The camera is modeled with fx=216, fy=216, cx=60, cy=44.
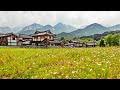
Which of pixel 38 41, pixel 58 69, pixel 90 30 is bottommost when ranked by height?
pixel 58 69

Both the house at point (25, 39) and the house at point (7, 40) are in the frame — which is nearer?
the house at point (7, 40)

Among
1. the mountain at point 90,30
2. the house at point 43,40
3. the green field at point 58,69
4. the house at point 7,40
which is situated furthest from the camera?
the house at point 43,40

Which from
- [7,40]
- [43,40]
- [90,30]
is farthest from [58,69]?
[43,40]

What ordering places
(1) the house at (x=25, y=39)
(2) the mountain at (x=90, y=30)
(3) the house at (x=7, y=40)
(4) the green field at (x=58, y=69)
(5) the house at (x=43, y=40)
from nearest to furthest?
1. (4) the green field at (x=58, y=69)
2. (2) the mountain at (x=90, y=30)
3. (3) the house at (x=7, y=40)
4. (1) the house at (x=25, y=39)
5. (5) the house at (x=43, y=40)

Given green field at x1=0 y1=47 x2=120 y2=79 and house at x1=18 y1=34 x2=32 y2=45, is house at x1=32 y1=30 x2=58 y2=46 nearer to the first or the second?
house at x1=18 y1=34 x2=32 y2=45

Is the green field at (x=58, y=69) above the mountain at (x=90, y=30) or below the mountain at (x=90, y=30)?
below

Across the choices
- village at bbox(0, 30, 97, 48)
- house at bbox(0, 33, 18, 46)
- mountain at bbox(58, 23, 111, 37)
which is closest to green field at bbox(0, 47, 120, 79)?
mountain at bbox(58, 23, 111, 37)

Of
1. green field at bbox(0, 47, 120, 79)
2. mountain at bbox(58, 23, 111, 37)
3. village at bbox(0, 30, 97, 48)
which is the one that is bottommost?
green field at bbox(0, 47, 120, 79)

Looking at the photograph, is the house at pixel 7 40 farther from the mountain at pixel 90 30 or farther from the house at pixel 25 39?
the mountain at pixel 90 30

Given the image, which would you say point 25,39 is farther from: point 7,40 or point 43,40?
point 43,40

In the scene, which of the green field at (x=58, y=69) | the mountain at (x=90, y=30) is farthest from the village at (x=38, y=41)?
the green field at (x=58, y=69)
